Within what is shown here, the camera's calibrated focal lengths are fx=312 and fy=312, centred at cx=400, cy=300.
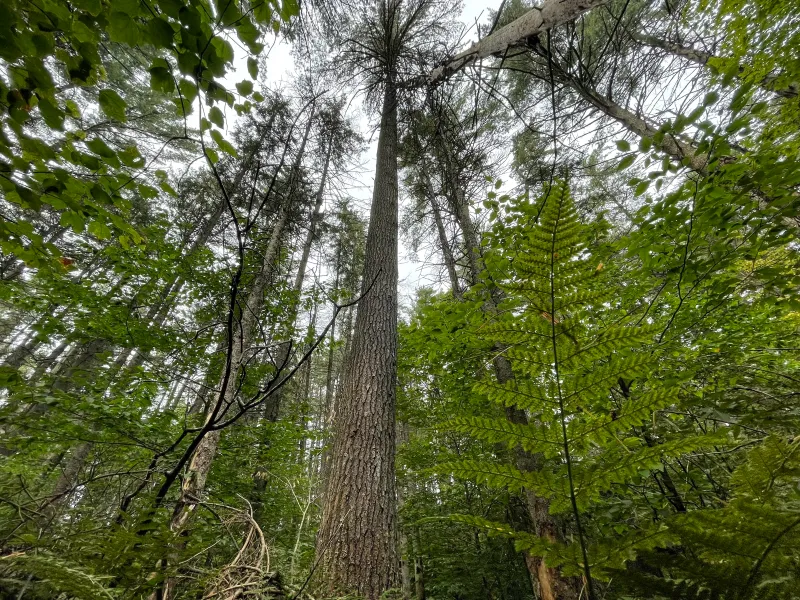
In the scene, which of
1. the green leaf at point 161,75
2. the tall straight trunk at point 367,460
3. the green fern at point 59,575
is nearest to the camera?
the green fern at point 59,575

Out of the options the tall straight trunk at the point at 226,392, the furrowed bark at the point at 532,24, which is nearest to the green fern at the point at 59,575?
the tall straight trunk at the point at 226,392

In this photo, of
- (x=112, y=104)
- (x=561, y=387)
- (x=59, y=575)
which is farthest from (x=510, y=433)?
(x=112, y=104)

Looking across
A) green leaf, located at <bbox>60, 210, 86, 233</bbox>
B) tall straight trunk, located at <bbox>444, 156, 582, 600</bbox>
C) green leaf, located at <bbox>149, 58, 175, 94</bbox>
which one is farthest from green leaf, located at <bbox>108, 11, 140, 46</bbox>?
tall straight trunk, located at <bbox>444, 156, 582, 600</bbox>

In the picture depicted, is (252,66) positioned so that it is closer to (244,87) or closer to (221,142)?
(244,87)

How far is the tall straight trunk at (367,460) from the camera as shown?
1.99 m

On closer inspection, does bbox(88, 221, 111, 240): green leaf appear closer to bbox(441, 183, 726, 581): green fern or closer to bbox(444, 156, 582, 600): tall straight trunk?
bbox(441, 183, 726, 581): green fern

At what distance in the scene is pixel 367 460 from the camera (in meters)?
2.47

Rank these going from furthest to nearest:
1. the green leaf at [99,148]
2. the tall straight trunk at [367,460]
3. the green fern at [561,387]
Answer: the tall straight trunk at [367,460] < the green leaf at [99,148] < the green fern at [561,387]

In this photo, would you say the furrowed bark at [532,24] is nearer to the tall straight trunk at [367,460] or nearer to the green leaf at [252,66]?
the green leaf at [252,66]

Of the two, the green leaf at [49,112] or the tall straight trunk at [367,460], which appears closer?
the green leaf at [49,112]

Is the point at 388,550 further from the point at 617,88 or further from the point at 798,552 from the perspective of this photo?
the point at 617,88

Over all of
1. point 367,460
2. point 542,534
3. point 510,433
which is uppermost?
point 367,460

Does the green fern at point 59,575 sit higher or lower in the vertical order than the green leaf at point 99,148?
lower

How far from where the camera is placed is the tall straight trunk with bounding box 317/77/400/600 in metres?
1.99
